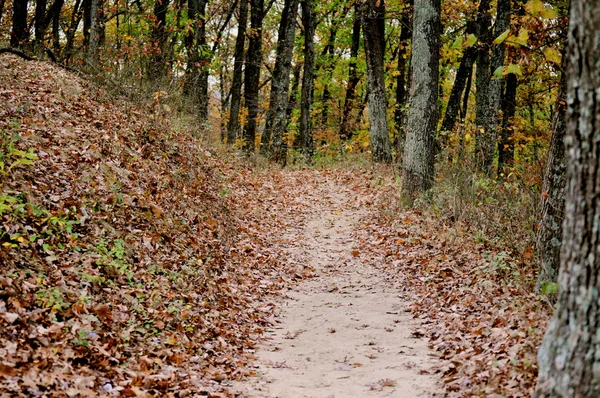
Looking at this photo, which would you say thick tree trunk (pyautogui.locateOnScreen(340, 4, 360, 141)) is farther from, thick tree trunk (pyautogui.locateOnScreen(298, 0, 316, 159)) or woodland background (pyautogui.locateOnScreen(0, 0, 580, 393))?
thick tree trunk (pyautogui.locateOnScreen(298, 0, 316, 159))

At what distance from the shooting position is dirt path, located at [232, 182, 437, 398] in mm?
5410

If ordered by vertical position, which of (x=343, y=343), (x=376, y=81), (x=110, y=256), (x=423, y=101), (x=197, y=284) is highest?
(x=376, y=81)

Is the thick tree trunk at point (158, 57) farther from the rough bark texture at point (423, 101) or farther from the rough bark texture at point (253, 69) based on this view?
the rough bark texture at point (423, 101)

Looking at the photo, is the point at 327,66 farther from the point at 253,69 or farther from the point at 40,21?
the point at 40,21

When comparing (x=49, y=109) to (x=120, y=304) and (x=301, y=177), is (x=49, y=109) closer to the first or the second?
(x=120, y=304)

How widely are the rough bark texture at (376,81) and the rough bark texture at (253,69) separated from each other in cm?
455

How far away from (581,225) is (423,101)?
8.42m

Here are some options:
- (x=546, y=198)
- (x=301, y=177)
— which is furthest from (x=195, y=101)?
(x=546, y=198)

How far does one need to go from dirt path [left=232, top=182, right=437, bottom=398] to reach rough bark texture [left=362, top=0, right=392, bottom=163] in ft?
23.6

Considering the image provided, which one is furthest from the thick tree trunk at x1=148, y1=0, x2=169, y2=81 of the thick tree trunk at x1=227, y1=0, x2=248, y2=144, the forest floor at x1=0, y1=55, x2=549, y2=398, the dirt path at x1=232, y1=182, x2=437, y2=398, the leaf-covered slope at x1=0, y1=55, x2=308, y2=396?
the dirt path at x1=232, y1=182, x2=437, y2=398

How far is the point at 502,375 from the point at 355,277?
191 inches

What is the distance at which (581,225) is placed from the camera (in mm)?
3291

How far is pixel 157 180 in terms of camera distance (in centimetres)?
967

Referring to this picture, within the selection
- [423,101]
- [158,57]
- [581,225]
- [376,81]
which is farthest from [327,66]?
[581,225]
